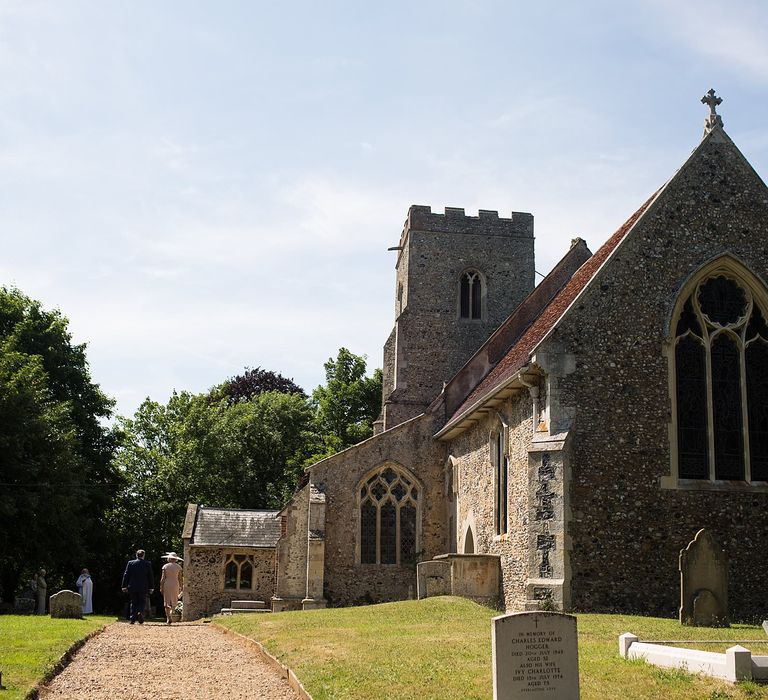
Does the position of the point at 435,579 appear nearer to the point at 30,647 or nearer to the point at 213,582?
the point at 213,582

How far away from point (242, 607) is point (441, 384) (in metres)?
12.2

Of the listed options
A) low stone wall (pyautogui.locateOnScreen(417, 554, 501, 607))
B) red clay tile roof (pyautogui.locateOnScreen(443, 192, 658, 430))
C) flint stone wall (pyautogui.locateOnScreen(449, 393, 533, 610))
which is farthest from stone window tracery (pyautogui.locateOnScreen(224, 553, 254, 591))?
low stone wall (pyautogui.locateOnScreen(417, 554, 501, 607))

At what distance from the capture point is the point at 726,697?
862 centimetres

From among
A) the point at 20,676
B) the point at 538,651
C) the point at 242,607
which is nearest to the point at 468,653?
the point at 538,651

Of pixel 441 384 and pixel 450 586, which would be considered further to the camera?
pixel 441 384

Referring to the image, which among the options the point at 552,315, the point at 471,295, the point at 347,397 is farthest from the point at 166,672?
the point at 347,397

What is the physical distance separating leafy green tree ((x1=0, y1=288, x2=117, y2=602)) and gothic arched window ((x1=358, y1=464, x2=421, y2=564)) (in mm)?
10596

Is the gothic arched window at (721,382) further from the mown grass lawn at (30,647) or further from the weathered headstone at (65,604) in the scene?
the weathered headstone at (65,604)

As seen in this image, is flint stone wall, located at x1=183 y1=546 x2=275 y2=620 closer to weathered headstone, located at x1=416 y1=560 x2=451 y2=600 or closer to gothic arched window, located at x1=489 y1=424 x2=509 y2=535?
weathered headstone, located at x1=416 y1=560 x2=451 y2=600

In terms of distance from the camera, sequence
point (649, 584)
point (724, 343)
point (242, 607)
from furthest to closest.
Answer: point (242, 607) → point (724, 343) → point (649, 584)

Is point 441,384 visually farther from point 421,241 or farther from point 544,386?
point 544,386

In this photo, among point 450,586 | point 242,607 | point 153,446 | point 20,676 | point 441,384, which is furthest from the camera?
point 153,446

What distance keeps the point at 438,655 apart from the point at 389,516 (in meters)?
18.0

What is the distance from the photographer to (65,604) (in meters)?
21.6
